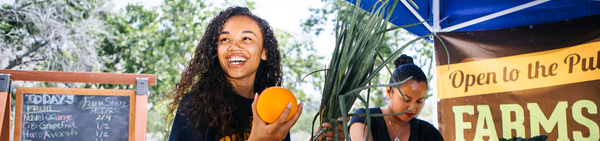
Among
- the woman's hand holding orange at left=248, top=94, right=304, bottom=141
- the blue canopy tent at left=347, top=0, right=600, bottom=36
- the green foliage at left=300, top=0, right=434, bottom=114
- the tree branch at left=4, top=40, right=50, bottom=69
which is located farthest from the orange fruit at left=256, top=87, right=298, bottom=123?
the tree branch at left=4, top=40, right=50, bottom=69

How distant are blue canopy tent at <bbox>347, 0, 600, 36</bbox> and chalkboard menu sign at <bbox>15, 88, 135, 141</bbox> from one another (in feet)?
8.09

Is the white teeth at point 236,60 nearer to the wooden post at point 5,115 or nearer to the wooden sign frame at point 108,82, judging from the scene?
the wooden sign frame at point 108,82

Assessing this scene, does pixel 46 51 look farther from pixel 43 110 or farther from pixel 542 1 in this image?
pixel 542 1

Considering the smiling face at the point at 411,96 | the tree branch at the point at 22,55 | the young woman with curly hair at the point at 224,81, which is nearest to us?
the young woman with curly hair at the point at 224,81

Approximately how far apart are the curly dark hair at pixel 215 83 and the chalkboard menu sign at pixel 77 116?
222 centimetres

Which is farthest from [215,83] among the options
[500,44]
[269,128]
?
[500,44]

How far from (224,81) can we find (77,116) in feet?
8.93

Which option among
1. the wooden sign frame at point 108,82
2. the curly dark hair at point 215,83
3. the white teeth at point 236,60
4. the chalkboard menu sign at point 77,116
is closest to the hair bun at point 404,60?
the curly dark hair at point 215,83

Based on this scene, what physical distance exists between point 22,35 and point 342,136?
8194 millimetres

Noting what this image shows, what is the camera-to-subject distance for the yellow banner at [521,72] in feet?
9.03

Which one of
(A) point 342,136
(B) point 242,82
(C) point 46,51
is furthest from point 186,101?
(C) point 46,51

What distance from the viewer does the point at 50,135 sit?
355 cm

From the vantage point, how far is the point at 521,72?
3016 mm

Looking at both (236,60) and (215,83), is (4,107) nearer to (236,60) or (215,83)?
(215,83)
